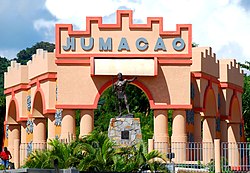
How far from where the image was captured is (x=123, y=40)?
37969 mm

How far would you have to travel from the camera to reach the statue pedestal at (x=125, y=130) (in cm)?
3462

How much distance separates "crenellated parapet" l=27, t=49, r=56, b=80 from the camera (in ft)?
133

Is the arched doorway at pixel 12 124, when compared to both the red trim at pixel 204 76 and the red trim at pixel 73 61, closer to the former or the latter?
the red trim at pixel 73 61

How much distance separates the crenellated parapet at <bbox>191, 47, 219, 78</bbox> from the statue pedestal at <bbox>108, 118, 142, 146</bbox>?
7258mm

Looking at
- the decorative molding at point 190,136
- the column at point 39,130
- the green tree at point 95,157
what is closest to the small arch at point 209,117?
the decorative molding at point 190,136

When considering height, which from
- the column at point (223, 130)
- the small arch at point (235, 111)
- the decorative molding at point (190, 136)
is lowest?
the decorative molding at point (190, 136)

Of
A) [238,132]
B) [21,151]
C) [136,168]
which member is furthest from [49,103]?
[136,168]

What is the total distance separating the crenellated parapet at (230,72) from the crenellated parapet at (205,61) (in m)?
1.53

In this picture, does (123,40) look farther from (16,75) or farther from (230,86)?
(16,75)

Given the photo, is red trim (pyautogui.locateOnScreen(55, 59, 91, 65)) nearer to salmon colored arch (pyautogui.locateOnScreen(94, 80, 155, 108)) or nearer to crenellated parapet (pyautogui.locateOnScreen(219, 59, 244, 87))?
salmon colored arch (pyautogui.locateOnScreen(94, 80, 155, 108))

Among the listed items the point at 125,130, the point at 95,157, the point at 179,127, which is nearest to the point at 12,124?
the point at 179,127

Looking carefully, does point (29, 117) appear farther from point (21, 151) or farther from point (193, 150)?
point (193, 150)

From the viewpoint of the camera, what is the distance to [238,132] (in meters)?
48.0

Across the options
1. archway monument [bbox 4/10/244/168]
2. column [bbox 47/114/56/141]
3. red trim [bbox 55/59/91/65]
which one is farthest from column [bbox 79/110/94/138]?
column [bbox 47/114/56/141]
